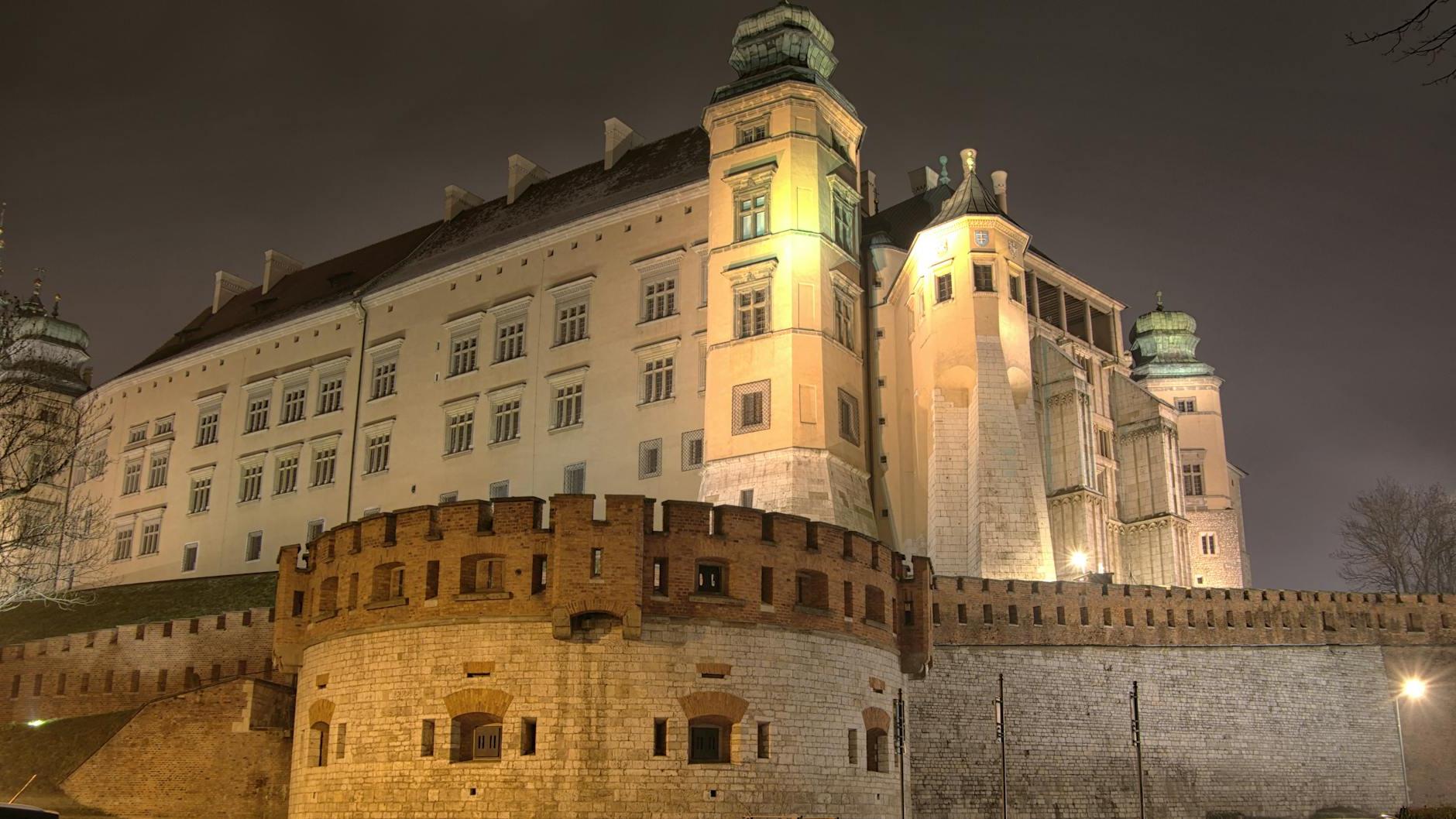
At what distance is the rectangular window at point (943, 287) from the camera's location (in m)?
48.2

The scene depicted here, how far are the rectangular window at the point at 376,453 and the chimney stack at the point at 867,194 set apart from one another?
2247 cm

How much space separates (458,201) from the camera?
6962 centimetres

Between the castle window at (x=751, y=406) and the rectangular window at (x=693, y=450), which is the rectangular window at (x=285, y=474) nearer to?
the rectangular window at (x=693, y=450)

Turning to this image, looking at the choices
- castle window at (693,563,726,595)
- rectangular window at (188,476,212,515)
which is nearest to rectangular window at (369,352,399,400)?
rectangular window at (188,476,212,515)

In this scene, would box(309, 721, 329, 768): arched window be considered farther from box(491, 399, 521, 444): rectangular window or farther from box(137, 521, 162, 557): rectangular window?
box(137, 521, 162, 557): rectangular window

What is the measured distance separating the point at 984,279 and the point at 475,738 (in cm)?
2660

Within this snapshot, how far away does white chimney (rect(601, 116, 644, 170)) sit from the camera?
204ft

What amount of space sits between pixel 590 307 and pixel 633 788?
3043 centimetres

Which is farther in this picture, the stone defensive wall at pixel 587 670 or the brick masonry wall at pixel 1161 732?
the brick masonry wall at pixel 1161 732

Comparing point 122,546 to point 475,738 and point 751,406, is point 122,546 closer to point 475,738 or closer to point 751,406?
point 751,406

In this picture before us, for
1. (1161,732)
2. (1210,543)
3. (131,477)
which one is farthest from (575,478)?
(1210,543)

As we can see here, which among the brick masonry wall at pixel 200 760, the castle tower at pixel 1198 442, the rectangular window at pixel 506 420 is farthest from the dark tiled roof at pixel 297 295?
the castle tower at pixel 1198 442

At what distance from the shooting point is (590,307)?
181 ft

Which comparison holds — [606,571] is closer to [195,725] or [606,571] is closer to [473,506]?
[473,506]
